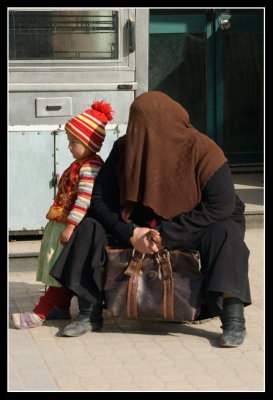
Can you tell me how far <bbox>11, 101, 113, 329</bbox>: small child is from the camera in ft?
17.5

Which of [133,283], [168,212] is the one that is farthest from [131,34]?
[133,283]

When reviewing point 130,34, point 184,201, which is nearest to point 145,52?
point 130,34

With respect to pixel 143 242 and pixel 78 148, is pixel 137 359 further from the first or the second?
pixel 78 148

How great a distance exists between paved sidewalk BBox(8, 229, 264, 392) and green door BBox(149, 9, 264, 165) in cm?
477

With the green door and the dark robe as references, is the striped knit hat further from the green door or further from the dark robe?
the green door

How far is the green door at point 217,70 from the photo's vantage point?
1005cm

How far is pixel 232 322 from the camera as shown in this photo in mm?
5051

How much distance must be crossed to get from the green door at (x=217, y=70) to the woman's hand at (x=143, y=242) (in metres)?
5.20

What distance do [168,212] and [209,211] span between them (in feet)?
0.75

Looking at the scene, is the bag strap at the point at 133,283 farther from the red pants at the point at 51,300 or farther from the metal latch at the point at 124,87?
the metal latch at the point at 124,87

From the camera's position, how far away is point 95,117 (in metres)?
5.41

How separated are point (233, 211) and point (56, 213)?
3.34 ft

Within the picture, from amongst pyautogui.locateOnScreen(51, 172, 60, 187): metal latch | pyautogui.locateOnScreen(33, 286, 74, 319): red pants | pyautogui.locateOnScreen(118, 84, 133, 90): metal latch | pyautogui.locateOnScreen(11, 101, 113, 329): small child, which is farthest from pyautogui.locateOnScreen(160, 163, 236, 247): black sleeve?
pyautogui.locateOnScreen(118, 84, 133, 90): metal latch

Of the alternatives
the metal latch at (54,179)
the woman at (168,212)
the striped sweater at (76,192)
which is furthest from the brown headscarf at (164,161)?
the metal latch at (54,179)
